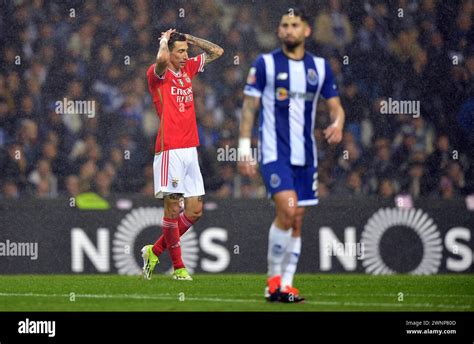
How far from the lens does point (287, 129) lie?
31.8 ft

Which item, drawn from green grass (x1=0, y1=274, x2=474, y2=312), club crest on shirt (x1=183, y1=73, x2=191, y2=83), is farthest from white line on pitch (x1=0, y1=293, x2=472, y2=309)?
club crest on shirt (x1=183, y1=73, x2=191, y2=83)

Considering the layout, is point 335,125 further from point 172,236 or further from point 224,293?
point 172,236

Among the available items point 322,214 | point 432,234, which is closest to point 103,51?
point 322,214

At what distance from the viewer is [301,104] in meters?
9.71

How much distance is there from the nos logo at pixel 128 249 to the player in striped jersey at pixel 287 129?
421cm

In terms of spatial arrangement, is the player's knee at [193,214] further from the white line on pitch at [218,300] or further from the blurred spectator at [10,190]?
the blurred spectator at [10,190]

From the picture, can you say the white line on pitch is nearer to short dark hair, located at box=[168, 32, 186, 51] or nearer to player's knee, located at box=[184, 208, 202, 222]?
player's knee, located at box=[184, 208, 202, 222]

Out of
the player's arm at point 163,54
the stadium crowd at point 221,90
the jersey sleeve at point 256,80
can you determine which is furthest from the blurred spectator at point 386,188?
the jersey sleeve at point 256,80

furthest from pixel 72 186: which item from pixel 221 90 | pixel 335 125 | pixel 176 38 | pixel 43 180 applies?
pixel 335 125

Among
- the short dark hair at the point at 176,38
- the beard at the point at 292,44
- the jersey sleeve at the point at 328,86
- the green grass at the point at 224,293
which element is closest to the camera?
the beard at the point at 292,44

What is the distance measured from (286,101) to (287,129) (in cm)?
21

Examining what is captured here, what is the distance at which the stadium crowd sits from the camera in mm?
14844

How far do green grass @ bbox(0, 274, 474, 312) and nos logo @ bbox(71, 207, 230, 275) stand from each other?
0.38 m

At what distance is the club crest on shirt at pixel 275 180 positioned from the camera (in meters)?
9.49
